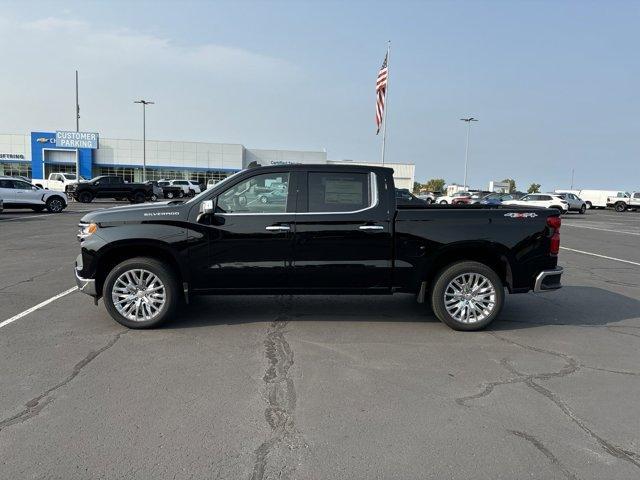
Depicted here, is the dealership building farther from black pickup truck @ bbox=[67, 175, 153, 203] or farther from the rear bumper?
the rear bumper

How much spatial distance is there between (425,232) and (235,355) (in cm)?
258

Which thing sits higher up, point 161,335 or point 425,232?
point 425,232

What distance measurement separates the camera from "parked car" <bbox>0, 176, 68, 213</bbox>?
77.5ft

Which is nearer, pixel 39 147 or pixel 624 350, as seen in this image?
pixel 624 350

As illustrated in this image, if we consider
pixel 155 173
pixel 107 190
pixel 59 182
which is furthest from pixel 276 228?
pixel 155 173

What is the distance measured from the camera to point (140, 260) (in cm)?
570

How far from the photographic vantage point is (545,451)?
3303 mm

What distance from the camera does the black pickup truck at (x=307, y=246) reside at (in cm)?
566

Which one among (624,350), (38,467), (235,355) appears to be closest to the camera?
(38,467)

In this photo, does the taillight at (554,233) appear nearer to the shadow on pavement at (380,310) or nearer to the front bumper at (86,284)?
the shadow on pavement at (380,310)

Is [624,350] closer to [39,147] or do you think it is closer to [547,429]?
[547,429]

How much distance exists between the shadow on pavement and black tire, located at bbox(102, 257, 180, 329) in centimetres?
24

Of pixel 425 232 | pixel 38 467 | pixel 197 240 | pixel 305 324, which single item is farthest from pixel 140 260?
pixel 425 232

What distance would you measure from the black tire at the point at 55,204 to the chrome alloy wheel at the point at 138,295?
22.0 meters
